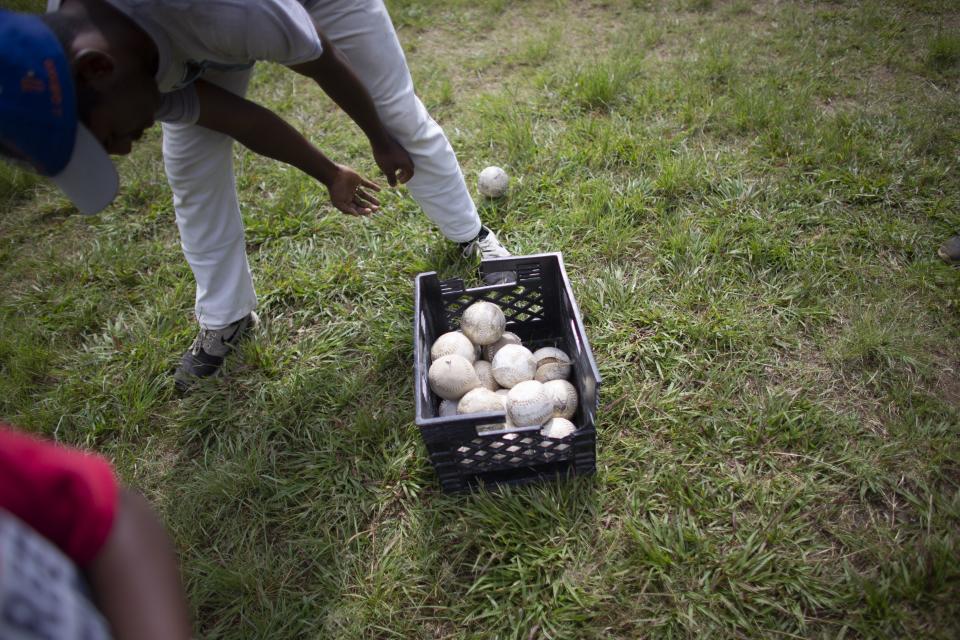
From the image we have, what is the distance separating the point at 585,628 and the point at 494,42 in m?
4.13

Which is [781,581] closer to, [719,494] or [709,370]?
[719,494]

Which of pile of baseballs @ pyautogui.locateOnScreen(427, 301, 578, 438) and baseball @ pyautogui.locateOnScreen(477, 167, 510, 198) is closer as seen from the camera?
pile of baseballs @ pyautogui.locateOnScreen(427, 301, 578, 438)

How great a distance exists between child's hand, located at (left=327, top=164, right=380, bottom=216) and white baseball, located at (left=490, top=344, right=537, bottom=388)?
0.84m

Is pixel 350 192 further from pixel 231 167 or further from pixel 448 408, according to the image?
pixel 448 408

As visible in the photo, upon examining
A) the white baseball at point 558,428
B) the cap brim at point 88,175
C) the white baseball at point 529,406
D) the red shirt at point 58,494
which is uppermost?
the cap brim at point 88,175

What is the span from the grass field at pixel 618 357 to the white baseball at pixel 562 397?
0.22m

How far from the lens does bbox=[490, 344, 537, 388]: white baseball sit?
2.07 metres

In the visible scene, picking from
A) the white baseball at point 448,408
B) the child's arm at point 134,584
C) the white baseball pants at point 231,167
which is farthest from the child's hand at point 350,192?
the child's arm at point 134,584

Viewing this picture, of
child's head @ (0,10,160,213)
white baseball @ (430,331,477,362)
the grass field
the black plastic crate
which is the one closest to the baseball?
the grass field

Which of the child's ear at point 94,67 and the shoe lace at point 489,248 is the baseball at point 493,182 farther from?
the child's ear at point 94,67

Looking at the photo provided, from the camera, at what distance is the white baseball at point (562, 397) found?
6.51ft

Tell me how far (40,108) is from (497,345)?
1523mm

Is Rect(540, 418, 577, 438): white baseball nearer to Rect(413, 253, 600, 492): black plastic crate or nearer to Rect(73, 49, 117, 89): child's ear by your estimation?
Rect(413, 253, 600, 492): black plastic crate

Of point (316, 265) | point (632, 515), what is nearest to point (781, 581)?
point (632, 515)
